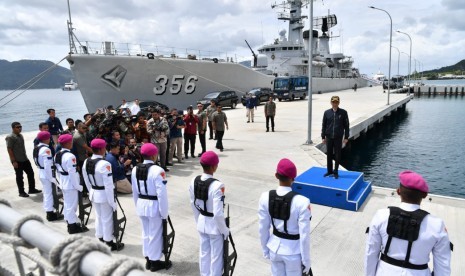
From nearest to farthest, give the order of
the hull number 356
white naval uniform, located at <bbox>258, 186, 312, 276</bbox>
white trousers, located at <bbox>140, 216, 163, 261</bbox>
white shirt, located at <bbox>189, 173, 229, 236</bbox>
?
white naval uniform, located at <bbox>258, 186, 312, 276</bbox> → white shirt, located at <bbox>189, 173, 229, 236</bbox> → white trousers, located at <bbox>140, 216, 163, 261</bbox> → the hull number 356

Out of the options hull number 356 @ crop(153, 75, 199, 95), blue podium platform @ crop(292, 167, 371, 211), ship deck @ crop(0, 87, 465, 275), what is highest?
hull number 356 @ crop(153, 75, 199, 95)

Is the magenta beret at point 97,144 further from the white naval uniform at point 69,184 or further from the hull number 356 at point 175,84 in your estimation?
the hull number 356 at point 175,84

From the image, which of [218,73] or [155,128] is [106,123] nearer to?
[155,128]

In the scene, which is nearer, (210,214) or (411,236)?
(411,236)

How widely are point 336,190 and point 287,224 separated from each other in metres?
3.65

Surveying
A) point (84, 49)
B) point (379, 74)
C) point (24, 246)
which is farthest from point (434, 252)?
point (379, 74)

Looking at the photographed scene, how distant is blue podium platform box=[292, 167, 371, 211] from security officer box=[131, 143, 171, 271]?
3.53 meters

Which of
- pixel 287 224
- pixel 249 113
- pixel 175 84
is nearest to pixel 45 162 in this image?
pixel 287 224

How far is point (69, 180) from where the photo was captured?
18.2ft

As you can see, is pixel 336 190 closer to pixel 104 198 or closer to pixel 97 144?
pixel 104 198

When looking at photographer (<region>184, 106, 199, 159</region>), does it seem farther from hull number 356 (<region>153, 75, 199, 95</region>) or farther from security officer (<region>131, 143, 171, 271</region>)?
hull number 356 (<region>153, 75, 199, 95</region>)

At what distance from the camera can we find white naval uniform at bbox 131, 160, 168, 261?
436 centimetres

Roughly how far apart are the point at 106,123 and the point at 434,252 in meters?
7.55

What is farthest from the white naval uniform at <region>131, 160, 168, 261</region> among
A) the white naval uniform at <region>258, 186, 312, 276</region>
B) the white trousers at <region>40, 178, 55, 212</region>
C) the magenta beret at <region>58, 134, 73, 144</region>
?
the white trousers at <region>40, 178, 55, 212</region>
